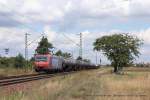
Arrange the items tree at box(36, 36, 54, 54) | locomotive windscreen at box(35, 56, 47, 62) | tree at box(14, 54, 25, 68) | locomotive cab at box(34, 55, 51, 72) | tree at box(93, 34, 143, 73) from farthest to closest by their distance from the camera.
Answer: tree at box(36, 36, 54, 54) → tree at box(14, 54, 25, 68) → tree at box(93, 34, 143, 73) → locomotive windscreen at box(35, 56, 47, 62) → locomotive cab at box(34, 55, 51, 72)

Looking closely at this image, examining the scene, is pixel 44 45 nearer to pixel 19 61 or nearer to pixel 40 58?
pixel 19 61

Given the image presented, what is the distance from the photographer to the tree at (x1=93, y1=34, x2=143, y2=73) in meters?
78.7

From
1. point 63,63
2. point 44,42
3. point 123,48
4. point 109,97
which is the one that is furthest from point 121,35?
point 109,97

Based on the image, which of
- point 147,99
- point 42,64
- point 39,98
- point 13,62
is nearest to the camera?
point 39,98

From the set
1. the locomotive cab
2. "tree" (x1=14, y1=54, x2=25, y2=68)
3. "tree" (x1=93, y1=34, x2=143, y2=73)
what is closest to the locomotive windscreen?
the locomotive cab

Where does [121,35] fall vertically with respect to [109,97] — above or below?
above

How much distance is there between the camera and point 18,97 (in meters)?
19.8

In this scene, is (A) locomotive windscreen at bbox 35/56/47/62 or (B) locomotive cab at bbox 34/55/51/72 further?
(A) locomotive windscreen at bbox 35/56/47/62

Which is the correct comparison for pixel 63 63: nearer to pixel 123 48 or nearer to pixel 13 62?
pixel 123 48

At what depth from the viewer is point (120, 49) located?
7912cm

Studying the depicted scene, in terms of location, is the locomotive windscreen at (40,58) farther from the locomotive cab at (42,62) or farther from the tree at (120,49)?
the tree at (120,49)

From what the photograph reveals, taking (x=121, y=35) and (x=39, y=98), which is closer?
(x=39, y=98)

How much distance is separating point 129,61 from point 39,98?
61.0 meters

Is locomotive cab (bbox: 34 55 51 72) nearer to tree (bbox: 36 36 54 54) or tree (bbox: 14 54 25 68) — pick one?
tree (bbox: 14 54 25 68)
